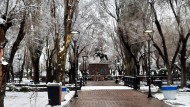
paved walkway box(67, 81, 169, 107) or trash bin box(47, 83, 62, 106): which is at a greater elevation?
trash bin box(47, 83, 62, 106)

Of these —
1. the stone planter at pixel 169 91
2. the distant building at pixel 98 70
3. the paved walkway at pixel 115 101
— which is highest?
the distant building at pixel 98 70

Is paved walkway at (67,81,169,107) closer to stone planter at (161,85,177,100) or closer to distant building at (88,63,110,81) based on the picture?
stone planter at (161,85,177,100)

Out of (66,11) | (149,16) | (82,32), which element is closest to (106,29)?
(82,32)

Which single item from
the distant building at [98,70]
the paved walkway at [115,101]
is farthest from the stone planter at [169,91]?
the distant building at [98,70]

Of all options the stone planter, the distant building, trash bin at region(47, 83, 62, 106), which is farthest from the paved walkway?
the distant building

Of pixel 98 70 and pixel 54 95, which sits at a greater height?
pixel 98 70

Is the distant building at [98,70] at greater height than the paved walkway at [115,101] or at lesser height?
greater

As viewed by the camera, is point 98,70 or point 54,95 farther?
point 98,70

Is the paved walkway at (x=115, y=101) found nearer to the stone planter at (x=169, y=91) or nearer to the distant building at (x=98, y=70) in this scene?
the stone planter at (x=169, y=91)

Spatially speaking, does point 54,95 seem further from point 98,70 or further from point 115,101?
point 98,70

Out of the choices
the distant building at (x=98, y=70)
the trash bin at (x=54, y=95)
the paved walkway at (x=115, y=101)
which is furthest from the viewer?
the distant building at (x=98, y=70)

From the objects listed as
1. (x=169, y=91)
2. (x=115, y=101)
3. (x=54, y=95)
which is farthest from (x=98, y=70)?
(x=54, y=95)

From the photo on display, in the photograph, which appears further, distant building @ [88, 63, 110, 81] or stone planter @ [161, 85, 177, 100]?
distant building @ [88, 63, 110, 81]

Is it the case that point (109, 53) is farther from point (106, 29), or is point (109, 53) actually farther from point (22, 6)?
point (22, 6)
